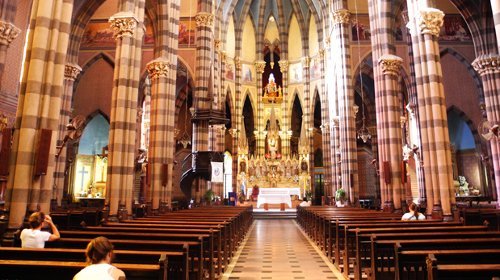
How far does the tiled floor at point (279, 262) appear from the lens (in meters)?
7.52

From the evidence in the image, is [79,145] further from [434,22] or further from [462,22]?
[462,22]

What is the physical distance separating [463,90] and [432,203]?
19716mm

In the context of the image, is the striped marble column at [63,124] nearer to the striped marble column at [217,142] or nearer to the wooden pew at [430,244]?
the striped marble column at [217,142]

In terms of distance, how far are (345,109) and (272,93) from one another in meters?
16.1

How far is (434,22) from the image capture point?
1185 centimetres

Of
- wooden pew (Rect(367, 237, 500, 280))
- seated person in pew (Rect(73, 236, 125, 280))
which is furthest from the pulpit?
seated person in pew (Rect(73, 236, 125, 280))

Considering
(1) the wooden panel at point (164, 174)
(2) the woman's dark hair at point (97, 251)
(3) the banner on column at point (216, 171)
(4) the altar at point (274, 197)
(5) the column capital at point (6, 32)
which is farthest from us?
(4) the altar at point (274, 197)

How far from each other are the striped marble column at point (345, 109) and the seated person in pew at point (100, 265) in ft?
65.3

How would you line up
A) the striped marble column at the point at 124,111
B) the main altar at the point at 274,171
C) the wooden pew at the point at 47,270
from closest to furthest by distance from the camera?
the wooden pew at the point at 47,270
the striped marble column at the point at 124,111
the main altar at the point at 274,171

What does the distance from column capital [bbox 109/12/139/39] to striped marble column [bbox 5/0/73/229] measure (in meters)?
3.83

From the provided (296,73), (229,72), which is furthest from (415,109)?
(229,72)

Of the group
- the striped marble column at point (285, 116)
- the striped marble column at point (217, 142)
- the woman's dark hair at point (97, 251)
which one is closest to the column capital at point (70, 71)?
the striped marble column at point (217, 142)

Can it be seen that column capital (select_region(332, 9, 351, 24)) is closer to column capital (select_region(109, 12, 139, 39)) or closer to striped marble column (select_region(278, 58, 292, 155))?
striped marble column (select_region(278, 58, 292, 155))

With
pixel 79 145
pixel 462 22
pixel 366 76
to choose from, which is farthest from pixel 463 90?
pixel 79 145
